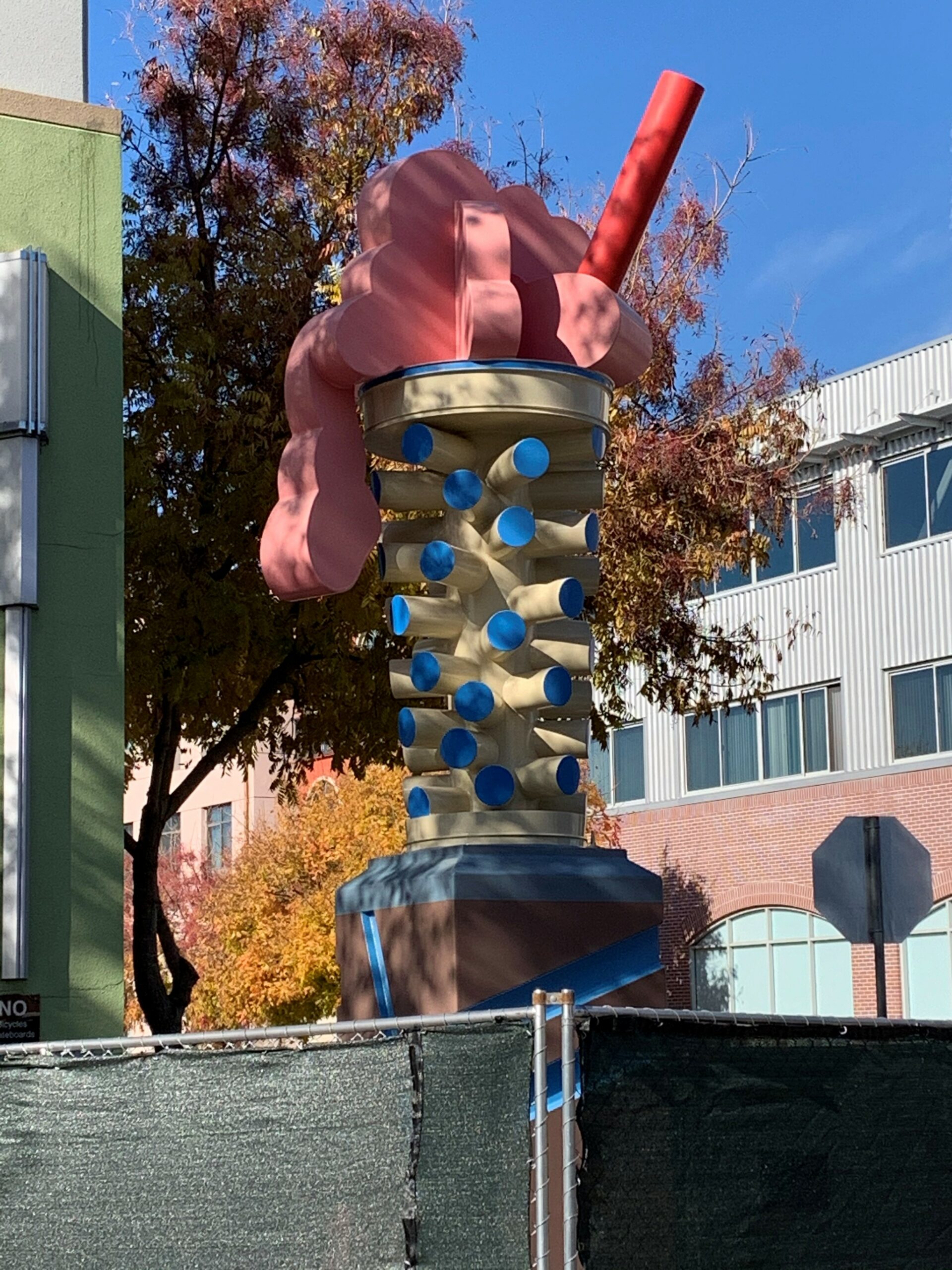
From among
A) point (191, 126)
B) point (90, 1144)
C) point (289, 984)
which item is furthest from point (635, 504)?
point (289, 984)

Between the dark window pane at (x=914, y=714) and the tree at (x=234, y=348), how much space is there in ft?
55.1

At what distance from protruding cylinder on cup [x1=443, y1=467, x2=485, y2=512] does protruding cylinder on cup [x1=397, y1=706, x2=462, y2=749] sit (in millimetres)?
975

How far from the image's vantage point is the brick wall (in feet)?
103

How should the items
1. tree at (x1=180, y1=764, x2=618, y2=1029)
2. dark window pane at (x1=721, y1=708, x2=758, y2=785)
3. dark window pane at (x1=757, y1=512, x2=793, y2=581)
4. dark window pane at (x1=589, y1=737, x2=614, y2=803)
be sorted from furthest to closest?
dark window pane at (x1=589, y1=737, x2=614, y2=803) → dark window pane at (x1=721, y1=708, x2=758, y2=785) → dark window pane at (x1=757, y1=512, x2=793, y2=581) → tree at (x1=180, y1=764, x2=618, y2=1029)

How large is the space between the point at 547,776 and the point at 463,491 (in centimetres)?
141

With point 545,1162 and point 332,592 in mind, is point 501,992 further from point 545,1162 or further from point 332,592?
point 545,1162

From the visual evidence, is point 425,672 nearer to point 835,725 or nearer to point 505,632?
point 505,632

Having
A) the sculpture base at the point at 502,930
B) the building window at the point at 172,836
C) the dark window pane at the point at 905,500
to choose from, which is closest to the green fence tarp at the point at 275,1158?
the sculpture base at the point at 502,930

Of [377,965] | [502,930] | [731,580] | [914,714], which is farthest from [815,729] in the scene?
[502,930]

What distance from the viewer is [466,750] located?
904 centimetres

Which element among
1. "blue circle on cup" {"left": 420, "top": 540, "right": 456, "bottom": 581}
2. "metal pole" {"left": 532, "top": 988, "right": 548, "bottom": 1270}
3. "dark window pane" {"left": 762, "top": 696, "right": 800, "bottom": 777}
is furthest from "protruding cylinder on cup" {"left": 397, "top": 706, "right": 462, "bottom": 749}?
"dark window pane" {"left": 762, "top": 696, "right": 800, "bottom": 777}

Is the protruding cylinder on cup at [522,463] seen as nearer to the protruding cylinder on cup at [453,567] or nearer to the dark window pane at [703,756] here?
the protruding cylinder on cup at [453,567]

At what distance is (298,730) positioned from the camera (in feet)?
57.7

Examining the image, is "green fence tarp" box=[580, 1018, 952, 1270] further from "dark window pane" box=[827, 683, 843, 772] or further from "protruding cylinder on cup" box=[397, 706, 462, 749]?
"dark window pane" box=[827, 683, 843, 772]
